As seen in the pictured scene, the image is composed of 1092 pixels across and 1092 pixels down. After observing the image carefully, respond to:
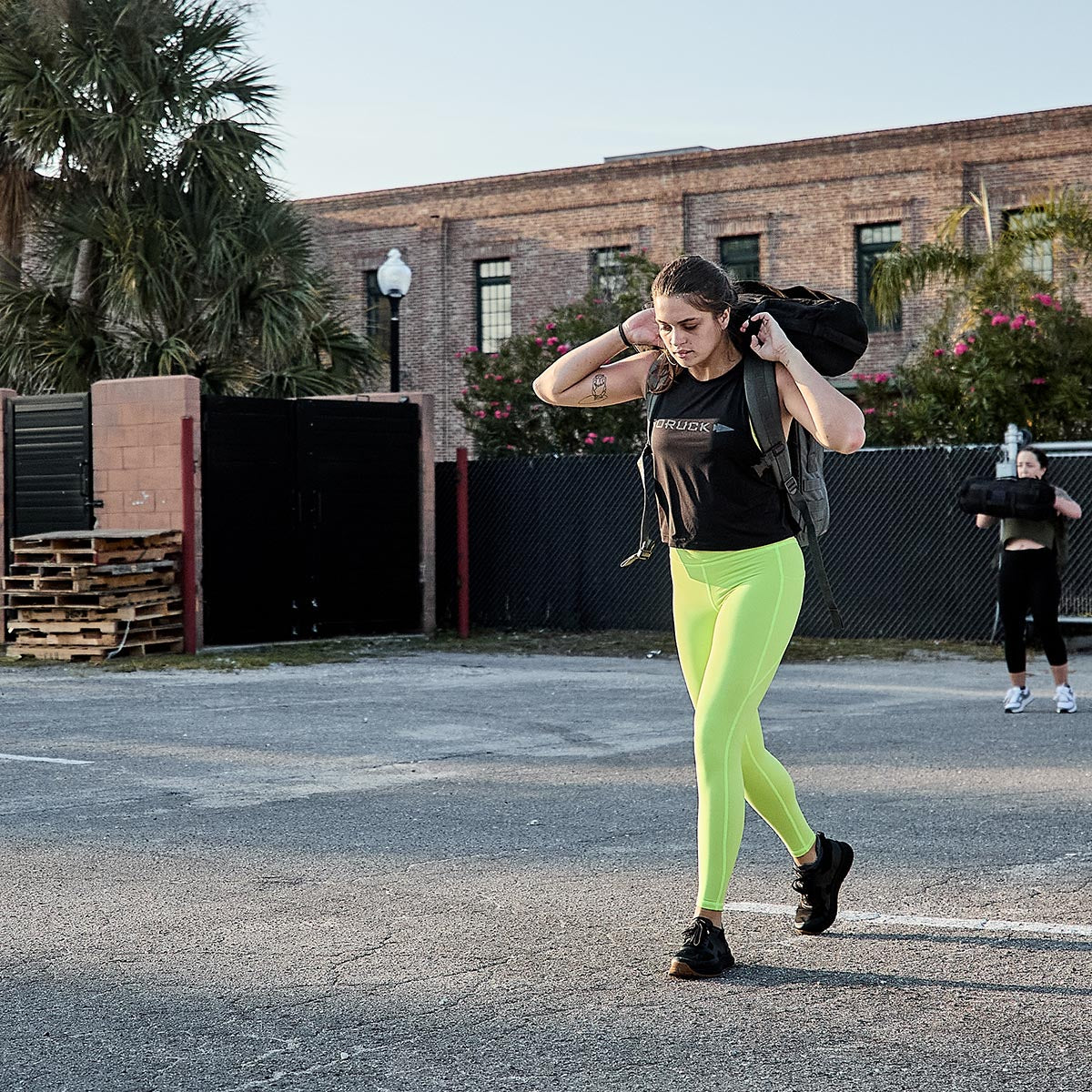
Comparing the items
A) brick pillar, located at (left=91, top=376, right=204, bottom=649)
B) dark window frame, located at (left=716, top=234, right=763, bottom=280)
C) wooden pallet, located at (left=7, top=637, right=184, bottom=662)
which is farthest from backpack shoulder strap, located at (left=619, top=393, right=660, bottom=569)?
dark window frame, located at (left=716, top=234, right=763, bottom=280)

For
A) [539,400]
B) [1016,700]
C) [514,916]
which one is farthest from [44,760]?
[539,400]

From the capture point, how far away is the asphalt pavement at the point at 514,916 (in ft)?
13.3

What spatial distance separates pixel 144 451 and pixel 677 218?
19.7 m

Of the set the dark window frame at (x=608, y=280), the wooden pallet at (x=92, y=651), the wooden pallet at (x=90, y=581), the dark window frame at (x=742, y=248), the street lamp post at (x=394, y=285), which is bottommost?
the wooden pallet at (x=92, y=651)

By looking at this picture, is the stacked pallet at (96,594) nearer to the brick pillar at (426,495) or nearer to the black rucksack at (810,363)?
the brick pillar at (426,495)

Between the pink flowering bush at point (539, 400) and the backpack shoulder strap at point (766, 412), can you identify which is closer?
the backpack shoulder strap at point (766, 412)

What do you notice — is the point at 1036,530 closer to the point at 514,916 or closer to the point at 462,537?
the point at 514,916

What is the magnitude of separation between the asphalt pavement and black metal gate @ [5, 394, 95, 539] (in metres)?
7.56

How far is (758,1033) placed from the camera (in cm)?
422

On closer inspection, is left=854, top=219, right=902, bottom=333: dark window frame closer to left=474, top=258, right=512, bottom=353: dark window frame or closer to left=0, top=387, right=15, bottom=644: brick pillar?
left=474, top=258, right=512, bottom=353: dark window frame

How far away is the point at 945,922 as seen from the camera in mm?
5355

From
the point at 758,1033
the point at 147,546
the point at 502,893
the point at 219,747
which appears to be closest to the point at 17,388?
the point at 147,546

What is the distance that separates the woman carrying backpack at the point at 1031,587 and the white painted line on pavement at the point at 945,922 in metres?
6.47

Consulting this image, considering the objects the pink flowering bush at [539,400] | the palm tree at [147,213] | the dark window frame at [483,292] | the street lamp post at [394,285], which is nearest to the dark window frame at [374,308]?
the dark window frame at [483,292]
